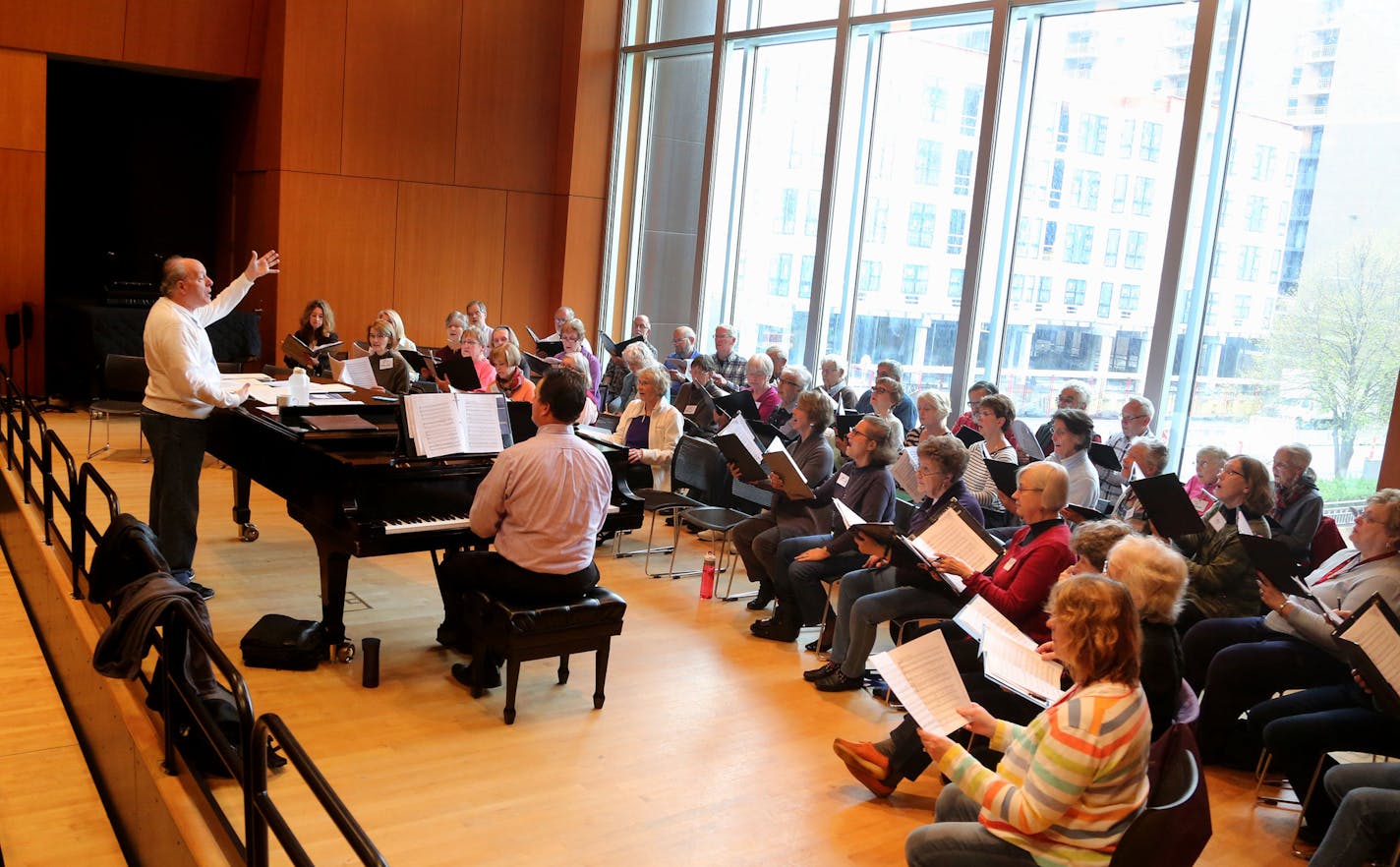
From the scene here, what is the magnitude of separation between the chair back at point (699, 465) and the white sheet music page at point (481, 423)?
1.89 metres

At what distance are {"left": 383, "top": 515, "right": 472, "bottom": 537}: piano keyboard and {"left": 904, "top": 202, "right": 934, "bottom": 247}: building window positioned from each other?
212 inches

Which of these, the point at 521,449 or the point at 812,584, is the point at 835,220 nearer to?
the point at 812,584

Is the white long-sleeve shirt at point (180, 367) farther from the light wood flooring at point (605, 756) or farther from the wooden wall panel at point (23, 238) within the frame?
the wooden wall panel at point (23, 238)

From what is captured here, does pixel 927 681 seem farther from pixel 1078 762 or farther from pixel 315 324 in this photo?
pixel 315 324

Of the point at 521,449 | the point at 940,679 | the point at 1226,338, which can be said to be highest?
the point at 1226,338

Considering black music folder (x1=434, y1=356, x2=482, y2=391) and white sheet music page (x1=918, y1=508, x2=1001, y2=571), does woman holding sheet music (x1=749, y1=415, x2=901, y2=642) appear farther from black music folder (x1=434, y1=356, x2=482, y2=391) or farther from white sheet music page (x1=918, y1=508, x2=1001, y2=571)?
black music folder (x1=434, y1=356, x2=482, y2=391)

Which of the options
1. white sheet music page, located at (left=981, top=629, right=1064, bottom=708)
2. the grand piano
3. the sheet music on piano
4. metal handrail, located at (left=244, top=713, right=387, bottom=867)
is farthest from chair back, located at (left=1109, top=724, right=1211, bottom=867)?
the sheet music on piano

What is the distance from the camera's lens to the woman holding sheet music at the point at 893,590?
5.07 metres

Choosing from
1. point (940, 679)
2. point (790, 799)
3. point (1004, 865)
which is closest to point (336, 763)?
point (790, 799)

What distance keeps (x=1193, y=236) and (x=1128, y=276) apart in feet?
1.76

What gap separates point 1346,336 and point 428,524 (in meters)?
5.43

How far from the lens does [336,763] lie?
4168 millimetres

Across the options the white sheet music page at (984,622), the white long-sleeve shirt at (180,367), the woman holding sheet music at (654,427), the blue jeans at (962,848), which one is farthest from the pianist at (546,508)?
the woman holding sheet music at (654,427)

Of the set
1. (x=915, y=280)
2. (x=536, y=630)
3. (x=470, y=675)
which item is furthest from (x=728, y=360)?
(x=536, y=630)
